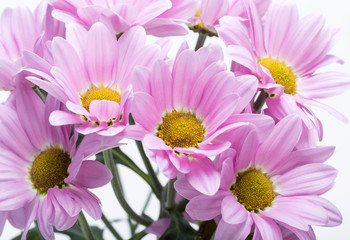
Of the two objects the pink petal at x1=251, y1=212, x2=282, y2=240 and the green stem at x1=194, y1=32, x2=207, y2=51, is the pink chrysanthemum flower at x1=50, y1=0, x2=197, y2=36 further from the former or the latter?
the pink petal at x1=251, y1=212, x2=282, y2=240

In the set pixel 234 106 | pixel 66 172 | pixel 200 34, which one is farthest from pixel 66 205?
pixel 200 34

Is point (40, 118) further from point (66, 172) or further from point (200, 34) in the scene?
point (200, 34)

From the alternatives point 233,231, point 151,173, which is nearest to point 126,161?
point 151,173

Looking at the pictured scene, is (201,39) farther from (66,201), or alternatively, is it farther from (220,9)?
(66,201)

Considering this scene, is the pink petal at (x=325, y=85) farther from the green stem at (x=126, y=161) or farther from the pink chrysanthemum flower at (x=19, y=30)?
the pink chrysanthemum flower at (x=19, y=30)

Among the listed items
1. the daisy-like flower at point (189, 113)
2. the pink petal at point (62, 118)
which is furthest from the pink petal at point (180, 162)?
the pink petal at point (62, 118)

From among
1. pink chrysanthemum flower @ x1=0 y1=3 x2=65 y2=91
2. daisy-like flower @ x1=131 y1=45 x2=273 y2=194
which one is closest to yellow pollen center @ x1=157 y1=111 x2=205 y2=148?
daisy-like flower @ x1=131 y1=45 x2=273 y2=194
